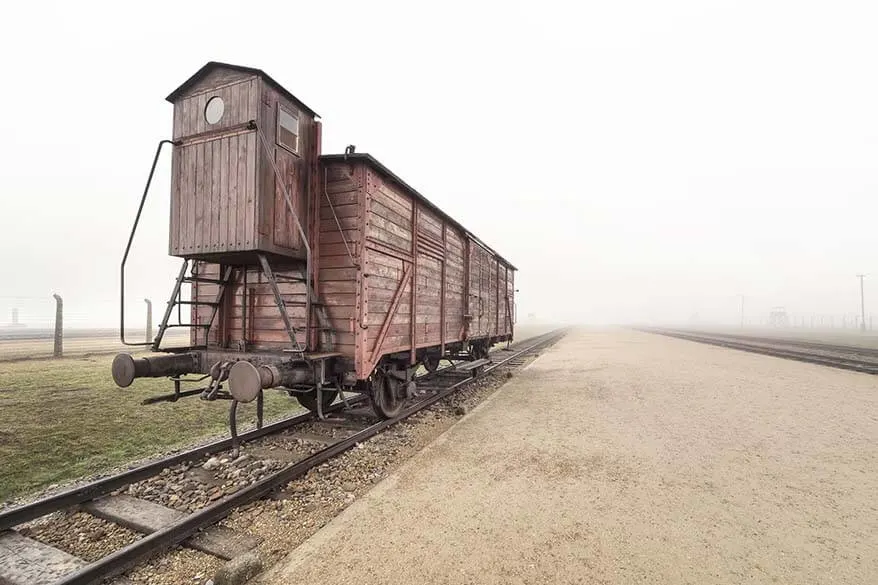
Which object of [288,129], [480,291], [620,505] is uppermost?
[288,129]

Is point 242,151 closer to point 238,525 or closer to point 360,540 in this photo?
point 238,525

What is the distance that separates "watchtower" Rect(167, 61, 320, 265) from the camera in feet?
17.1

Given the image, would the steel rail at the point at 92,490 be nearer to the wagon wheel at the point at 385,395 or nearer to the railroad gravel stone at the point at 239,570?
the wagon wheel at the point at 385,395

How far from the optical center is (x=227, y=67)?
18.1 feet

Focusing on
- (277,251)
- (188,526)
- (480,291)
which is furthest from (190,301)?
(480,291)

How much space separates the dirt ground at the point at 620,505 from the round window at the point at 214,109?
517cm

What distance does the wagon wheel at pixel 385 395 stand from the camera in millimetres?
6734

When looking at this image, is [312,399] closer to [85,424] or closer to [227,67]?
[85,424]

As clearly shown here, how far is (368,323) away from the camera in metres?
5.93

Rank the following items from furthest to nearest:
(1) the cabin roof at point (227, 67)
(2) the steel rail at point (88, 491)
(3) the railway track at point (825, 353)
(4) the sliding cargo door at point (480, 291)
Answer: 1. (3) the railway track at point (825, 353)
2. (4) the sliding cargo door at point (480, 291)
3. (1) the cabin roof at point (227, 67)
4. (2) the steel rail at point (88, 491)

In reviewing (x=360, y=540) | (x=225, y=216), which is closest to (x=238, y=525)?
(x=360, y=540)

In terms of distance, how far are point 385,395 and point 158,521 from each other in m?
3.86

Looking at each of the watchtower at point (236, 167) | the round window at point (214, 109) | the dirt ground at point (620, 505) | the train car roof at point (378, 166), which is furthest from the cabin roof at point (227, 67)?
the dirt ground at point (620, 505)

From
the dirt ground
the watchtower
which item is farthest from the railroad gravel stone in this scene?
the watchtower
